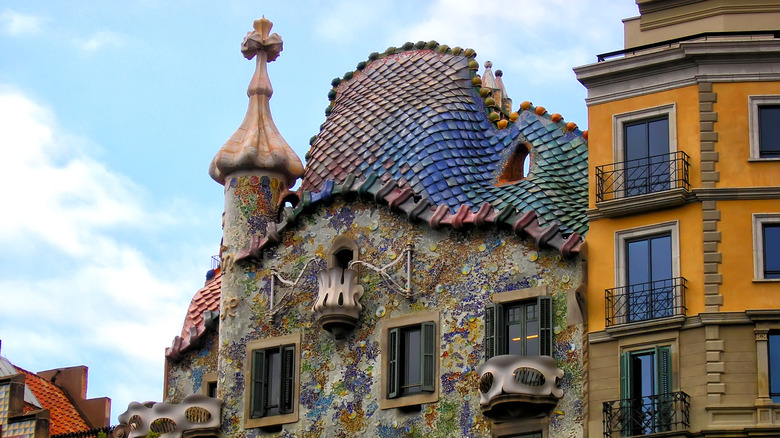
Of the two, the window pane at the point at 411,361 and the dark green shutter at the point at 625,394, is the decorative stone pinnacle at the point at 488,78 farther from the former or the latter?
the dark green shutter at the point at 625,394

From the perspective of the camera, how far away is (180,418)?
38.5m

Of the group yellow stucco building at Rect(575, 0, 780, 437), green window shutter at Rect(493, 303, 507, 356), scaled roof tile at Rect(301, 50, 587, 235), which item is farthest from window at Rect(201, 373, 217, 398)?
yellow stucco building at Rect(575, 0, 780, 437)

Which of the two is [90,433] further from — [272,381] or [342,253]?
[342,253]

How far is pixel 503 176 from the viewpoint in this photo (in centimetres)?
3800

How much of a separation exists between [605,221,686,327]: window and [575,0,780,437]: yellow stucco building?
0.02 metres

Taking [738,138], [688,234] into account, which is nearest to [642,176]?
[688,234]

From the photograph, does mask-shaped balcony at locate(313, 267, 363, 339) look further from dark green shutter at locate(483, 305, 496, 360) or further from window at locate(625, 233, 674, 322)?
window at locate(625, 233, 674, 322)

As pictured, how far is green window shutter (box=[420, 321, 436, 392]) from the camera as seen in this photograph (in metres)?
36.0

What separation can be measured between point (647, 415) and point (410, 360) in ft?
16.4

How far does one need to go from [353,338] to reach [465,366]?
8.48 feet

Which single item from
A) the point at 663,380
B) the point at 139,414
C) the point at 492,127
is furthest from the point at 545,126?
the point at 139,414

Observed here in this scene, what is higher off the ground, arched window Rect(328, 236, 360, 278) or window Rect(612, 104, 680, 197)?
Answer: window Rect(612, 104, 680, 197)

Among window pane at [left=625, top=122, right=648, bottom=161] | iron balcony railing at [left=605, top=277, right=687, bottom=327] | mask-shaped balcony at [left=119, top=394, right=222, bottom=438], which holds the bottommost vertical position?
mask-shaped balcony at [left=119, top=394, right=222, bottom=438]

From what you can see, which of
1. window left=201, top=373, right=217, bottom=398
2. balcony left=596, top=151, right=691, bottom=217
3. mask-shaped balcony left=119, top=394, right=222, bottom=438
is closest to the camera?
A: balcony left=596, top=151, right=691, bottom=217
